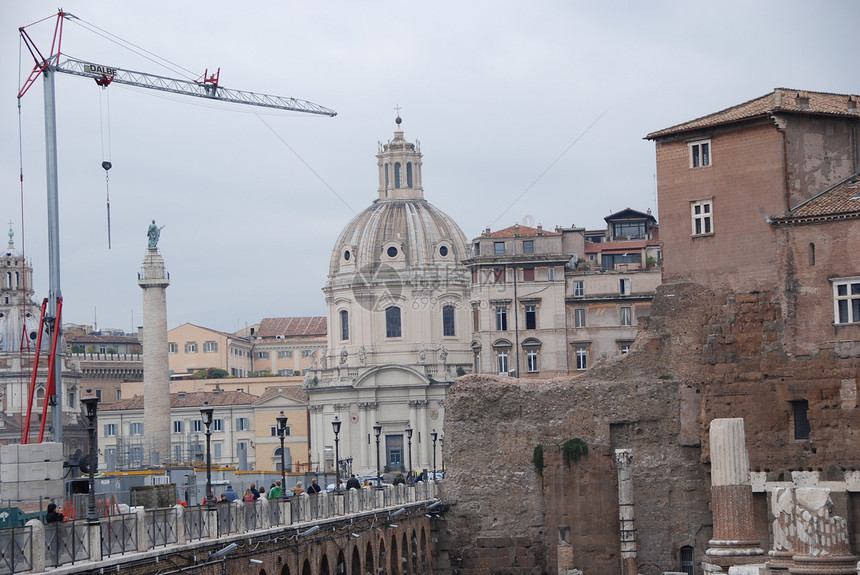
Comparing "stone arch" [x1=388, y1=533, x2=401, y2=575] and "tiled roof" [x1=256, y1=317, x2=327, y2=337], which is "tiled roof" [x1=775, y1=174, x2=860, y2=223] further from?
"tiled roof" [x1=256, y1=317, x2=327, y2=337]

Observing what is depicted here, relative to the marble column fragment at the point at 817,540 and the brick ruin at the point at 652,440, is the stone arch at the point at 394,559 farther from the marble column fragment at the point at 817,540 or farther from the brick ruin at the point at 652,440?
the marble column fragment at the point at 817,540

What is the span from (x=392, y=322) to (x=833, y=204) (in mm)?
78265

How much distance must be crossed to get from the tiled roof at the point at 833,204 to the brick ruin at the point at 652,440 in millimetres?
3028

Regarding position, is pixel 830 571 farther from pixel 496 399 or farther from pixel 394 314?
pixel 394 314

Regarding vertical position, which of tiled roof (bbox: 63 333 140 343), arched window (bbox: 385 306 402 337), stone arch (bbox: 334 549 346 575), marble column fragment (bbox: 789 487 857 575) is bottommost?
stone arch (bbox: 334 549 346 575)

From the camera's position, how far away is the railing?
26.3 metres

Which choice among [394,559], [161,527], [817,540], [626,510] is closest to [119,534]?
[161,527]

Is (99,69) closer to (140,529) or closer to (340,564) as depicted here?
(340,564)

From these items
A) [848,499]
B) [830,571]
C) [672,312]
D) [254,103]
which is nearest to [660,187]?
[672,312]

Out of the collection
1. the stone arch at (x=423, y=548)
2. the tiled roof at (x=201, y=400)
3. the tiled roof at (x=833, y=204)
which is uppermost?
the tiled roof at (x=833, y=204)

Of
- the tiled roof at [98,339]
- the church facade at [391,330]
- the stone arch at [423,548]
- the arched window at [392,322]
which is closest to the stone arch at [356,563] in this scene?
the stone arch at [423,548]

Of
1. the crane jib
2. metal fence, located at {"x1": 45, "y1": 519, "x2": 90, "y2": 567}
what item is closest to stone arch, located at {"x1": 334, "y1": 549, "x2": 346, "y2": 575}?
metal fence, located at {"x1": 45, "y1": 519, "x2": 90, "y2": 567}

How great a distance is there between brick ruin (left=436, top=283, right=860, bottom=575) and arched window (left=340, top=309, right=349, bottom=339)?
70.1 m

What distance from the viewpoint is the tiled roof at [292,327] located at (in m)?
184
